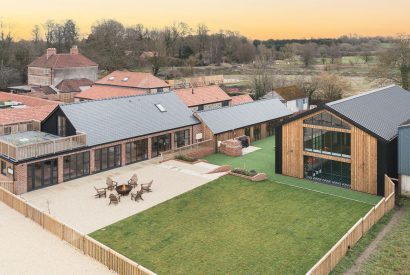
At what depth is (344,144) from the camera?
995 inches

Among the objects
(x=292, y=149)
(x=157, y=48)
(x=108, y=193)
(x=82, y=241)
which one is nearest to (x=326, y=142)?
(x=292, y=149)

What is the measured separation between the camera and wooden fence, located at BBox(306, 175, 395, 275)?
48.8 feet

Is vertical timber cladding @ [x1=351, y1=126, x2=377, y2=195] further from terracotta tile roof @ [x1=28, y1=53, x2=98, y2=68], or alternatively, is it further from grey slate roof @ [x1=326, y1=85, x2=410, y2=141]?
terracotta tile roof @ [x1=28, y1=53, x2=98, y2=68]

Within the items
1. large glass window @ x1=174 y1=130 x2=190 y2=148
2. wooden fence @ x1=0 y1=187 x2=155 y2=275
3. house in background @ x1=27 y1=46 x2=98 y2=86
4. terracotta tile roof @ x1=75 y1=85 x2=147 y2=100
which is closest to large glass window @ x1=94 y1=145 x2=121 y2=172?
large glass window @ x1=174 y1=130 x2=190 y2=148

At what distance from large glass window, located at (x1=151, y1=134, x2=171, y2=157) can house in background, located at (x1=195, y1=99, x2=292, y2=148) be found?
139 inches

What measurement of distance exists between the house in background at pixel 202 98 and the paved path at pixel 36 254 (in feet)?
87.0

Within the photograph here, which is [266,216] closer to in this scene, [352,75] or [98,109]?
[98,109]

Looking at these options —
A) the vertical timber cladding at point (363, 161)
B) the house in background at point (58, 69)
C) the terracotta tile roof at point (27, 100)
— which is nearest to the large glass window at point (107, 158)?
the vertical timber cladding at point (363, 161)

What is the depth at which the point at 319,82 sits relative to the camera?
5575 centimetres

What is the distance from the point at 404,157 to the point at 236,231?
1110 centimetres

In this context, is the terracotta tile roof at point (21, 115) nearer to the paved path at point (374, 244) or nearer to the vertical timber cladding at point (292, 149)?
the vertical timber cladding at point (292, 149)

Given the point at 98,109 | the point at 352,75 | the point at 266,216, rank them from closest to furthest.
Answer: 1. the point at 266,216
2. the point at 98,109
3. the point at 352,75

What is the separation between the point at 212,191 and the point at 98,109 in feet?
38.4

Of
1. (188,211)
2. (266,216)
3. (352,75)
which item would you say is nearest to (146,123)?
(188,211)
